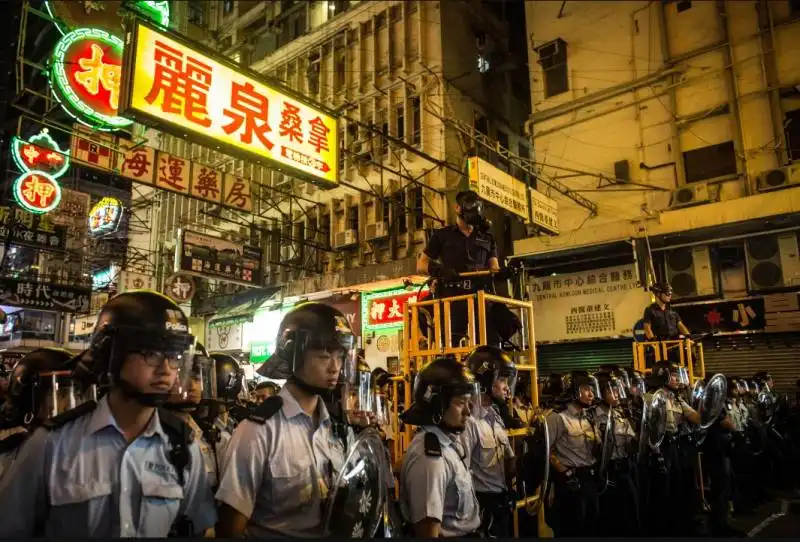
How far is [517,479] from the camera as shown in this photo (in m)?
5.66

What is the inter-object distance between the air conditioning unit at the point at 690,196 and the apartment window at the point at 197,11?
23.8 m

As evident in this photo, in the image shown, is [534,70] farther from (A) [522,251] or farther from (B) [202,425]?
(B) [202,425]

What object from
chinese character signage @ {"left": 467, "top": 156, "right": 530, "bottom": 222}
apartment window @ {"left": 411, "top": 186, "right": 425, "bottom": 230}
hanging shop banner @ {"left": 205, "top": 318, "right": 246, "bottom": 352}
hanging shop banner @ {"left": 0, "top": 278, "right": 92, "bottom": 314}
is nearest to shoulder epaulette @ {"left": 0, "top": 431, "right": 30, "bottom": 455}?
chinese character signage @ {"left": 467, "top": 156, "right": 530, "bottom": 222}

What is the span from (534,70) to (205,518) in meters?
18.8

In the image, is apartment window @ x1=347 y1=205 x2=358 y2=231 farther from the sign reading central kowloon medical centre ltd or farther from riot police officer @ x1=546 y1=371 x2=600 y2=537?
riot police officer @ x1=546 y1=371 x2=600 y2=537

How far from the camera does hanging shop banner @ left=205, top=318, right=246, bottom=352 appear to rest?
76.6 feet

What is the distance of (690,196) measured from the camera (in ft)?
50.6

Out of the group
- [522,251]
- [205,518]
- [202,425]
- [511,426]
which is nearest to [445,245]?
[511,426]

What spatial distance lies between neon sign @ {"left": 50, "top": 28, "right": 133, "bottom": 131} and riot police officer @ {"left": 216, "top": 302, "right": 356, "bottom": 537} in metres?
9.98

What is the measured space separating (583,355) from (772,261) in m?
5.39

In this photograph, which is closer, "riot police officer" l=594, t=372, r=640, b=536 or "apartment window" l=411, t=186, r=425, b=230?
"riot police officer" l=594, t=372, r=640, b=536

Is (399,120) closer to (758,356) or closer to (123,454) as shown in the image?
(758,356)

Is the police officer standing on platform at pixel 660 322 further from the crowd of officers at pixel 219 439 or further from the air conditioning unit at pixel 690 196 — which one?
the crowd of officers at pixel 219 439

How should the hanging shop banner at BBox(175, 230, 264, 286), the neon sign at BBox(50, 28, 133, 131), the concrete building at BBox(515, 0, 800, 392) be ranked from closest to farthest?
the neon sign at BBox(50, 28, 133, 131) < the concrete building at BBox(515, 0, 800, 392) < the hanging shop banner at BBox(175, 230, 264, 286)
